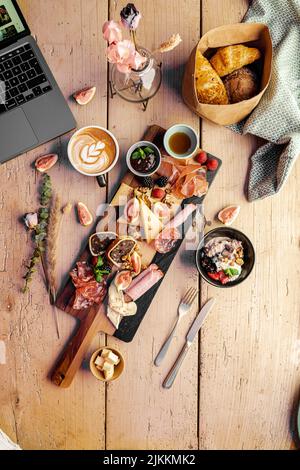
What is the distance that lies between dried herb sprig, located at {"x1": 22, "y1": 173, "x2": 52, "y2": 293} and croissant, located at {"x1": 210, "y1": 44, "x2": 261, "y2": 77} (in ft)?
1.93

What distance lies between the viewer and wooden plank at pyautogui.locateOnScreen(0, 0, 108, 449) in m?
1.53

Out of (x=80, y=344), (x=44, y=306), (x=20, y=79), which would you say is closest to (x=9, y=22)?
(x=20, y=79)

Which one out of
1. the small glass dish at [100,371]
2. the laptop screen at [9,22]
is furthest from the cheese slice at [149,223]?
the laptop screen at [9,22]

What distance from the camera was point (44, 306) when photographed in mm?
1530

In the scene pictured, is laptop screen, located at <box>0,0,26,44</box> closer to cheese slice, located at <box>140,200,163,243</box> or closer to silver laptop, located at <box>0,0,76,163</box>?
silver laptop, located at <box>0,0,76,163</box>

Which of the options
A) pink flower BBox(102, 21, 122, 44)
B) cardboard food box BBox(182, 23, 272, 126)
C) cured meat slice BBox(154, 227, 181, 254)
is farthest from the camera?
cured meat slice BBox(154, 227, 181, 254)

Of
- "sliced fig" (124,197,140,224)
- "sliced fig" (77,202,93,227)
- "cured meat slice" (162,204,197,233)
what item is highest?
"sliced fig" (77,202,93,227)

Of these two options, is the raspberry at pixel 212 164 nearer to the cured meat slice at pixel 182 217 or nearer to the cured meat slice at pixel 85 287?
the cured meat slice at pixel 182 217

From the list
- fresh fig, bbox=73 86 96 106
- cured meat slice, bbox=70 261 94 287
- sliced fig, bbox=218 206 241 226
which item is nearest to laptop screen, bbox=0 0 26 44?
fresh fig, bbox=73 86 96 106

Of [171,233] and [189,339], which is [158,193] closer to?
[171,233]

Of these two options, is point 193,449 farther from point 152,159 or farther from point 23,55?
point 23,55

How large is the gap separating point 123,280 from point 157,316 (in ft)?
0.50
